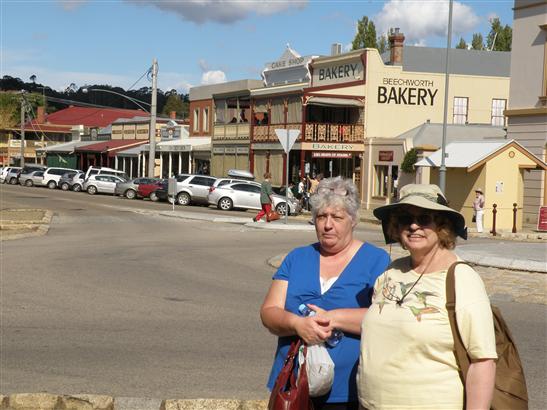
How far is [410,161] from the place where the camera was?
4266 centimetres

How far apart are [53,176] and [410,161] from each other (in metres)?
33.0

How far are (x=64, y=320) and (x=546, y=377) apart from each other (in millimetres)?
5936

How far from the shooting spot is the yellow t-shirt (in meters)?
3.65

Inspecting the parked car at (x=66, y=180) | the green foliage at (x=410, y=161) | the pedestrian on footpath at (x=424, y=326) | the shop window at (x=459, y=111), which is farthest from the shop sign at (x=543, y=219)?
the parked car at (x=66, y=180)

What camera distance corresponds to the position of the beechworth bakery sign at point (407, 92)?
165 ft

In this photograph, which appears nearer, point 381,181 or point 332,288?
point 332,288

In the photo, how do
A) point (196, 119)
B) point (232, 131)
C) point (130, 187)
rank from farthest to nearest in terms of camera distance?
point (196, 119) < point (232, 131) < point (130, 187)

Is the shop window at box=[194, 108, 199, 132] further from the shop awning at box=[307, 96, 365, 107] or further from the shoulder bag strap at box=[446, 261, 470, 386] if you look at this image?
the shoulder bag strap at box=[446, 261, 470, 386]

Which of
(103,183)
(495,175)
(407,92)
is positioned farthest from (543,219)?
(103,183)

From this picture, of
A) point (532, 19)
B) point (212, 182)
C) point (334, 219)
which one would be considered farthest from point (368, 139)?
point (334, 219)

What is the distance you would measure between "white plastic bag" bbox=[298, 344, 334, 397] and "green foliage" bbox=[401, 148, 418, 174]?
3860 centimetres

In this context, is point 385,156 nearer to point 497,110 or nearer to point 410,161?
point 410,161

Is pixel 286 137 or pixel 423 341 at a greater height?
pixel 286 137

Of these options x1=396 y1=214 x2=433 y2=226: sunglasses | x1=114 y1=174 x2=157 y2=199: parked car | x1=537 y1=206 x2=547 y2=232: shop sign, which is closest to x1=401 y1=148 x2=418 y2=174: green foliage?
x1=537 y1=206 x2=547 y2=232: shop sign
